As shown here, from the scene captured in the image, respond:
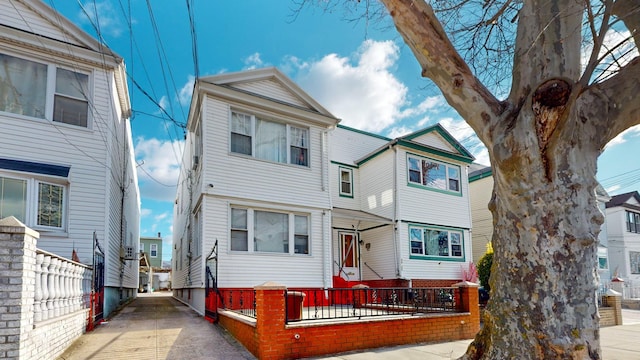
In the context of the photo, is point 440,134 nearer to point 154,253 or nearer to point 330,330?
point 330,330

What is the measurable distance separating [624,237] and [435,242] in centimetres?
2041

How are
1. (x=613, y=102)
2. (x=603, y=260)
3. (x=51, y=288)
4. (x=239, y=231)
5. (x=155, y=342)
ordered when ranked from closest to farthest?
1. (x=613, y=102)
2. (x=51, y=288)
3. (x=155, y=342)
4. (x=239, y=231)
5. (x=603, y=260)

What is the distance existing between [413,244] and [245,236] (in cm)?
729

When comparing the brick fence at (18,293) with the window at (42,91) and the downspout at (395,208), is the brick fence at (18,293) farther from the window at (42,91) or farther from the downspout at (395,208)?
the downspout at (395,208)

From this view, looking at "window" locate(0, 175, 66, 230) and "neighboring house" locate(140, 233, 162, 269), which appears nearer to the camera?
"window" locate(0, 175, 66, 230)

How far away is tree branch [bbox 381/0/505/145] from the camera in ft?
16.6

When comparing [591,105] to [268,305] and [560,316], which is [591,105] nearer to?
[560,316]

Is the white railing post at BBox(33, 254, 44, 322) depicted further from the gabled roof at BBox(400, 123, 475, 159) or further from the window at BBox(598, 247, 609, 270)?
the window at BBox(598, 247, 609, 270)

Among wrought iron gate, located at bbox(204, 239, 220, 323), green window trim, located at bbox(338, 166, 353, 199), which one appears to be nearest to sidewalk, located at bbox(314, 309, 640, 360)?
wrought iron gate, located at bbox(204, 239, 220, 323)

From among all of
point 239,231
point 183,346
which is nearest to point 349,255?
point 239,231

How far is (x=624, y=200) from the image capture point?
95.8 feet

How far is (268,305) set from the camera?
6.62m

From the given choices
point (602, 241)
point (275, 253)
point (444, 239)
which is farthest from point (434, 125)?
point (602, 241)

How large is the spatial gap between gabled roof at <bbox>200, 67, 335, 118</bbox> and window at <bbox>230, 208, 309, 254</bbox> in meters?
3.65
